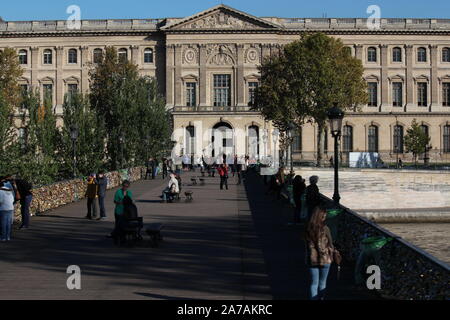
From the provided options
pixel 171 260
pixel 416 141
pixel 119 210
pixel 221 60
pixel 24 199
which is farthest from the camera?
pixel 221 60

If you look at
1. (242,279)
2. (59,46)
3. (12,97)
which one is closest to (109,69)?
(12,97)

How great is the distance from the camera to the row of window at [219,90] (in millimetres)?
91688

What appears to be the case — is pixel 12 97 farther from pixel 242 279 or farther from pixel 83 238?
pixel 242 279

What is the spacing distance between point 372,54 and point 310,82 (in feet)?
80.5

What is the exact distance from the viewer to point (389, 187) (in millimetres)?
71250

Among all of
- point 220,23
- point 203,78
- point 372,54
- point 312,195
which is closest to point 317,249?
point 312,195

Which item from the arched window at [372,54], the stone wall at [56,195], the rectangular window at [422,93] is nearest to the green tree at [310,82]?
the arched window at [372,54]

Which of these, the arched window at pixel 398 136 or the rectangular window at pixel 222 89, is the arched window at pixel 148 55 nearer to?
the rectangular window at pixel 222 89

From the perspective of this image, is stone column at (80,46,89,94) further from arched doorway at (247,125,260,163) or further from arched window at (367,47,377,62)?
arched window at (367,47,377,62)

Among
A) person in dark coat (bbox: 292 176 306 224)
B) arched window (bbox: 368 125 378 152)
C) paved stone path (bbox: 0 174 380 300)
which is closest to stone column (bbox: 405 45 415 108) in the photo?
arched window (bbox: 368 125 378 152)

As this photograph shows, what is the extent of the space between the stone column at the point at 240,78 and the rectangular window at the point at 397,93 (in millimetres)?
18282

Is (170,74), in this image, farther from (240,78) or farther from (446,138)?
(446,138)
